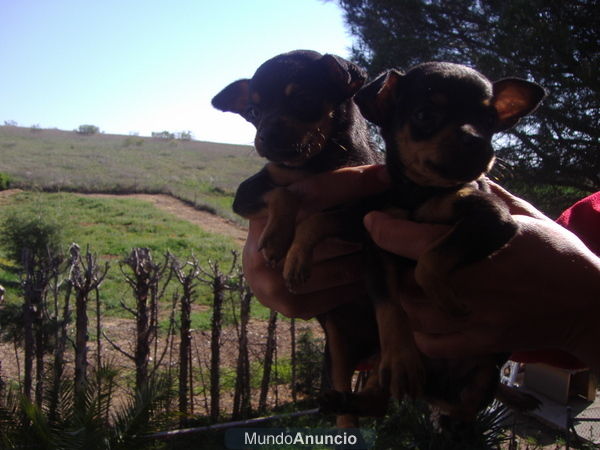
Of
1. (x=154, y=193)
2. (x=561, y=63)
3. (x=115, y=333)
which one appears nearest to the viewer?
(x=561, y=63)

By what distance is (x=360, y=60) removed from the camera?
7293 millimetres

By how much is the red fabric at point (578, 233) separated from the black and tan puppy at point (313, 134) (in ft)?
2.74

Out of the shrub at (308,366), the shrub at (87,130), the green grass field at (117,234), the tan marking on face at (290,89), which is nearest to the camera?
the tan marking on face at (290,89)

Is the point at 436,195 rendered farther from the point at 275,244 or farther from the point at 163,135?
the point at 163,135

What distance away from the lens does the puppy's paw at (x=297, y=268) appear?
2.03 m

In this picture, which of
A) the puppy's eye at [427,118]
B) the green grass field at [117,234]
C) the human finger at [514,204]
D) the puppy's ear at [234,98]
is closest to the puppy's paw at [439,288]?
the puppy's eye at [427,118]

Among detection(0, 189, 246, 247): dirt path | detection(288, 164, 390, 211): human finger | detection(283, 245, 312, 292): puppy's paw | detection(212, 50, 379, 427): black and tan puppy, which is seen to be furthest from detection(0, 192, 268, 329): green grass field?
detection(283, 245, 312, 292): puppy's paw

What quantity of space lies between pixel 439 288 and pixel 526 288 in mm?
322

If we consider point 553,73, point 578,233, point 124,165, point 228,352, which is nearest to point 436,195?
point 578,233

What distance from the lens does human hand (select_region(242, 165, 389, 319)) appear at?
2324 millimetres

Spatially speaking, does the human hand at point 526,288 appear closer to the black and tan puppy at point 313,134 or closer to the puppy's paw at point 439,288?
the puppy's paw at point 439,288

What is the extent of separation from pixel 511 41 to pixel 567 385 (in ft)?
20.5

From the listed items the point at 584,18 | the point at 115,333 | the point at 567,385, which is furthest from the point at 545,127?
the point at 115,333

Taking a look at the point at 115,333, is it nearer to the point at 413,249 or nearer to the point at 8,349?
the point at 8,349
